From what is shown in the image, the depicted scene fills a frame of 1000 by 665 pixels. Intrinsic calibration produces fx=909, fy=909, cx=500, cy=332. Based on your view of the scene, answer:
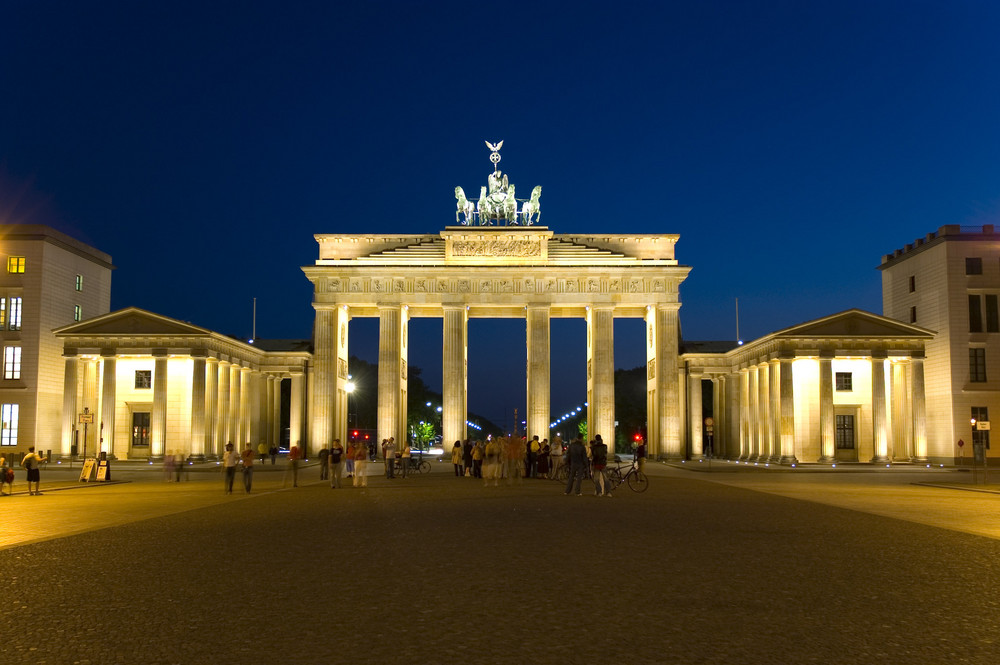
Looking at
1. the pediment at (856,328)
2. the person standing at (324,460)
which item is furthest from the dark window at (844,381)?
the person standing at (324,460)

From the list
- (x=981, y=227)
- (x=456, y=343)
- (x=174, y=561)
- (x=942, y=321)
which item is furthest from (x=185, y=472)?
(x=981, y=227)

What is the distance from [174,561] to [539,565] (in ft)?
19.3

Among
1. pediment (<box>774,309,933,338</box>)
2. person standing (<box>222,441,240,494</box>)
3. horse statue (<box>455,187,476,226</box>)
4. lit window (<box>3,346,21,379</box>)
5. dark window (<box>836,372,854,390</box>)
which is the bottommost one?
person standing (<box>222,441,240,494</box>)

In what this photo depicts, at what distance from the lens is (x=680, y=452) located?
70.5 metres

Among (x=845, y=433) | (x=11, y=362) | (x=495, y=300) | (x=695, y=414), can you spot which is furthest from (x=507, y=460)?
(x=11, y=362)

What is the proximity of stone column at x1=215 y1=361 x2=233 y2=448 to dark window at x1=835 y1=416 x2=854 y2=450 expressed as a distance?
44.1 meters

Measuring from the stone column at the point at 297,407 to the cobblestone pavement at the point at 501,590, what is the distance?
1952 inches

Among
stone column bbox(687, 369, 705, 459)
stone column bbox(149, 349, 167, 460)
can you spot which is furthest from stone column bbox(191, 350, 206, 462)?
stone column bbox(687, 369, 705, 459)

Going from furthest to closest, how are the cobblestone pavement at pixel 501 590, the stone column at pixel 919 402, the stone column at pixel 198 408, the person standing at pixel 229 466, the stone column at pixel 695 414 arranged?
the stone column at pixel 695 414 < the stone column at pixel 198 408 < the stone column at pixel 919 402 < the person standing at pixel 229 466 < the cobblestone pavement at pixel 501 590

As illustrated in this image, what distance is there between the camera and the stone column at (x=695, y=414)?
72.8 metres

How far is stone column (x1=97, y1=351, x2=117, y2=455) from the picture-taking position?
59.9 m

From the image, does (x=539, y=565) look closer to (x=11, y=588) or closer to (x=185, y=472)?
(x=11, y=588)

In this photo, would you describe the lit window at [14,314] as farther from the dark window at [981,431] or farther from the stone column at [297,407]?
the dark window at [981,431]

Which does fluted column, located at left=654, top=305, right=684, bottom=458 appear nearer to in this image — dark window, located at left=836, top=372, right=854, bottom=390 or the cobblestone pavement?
dark window, located at left=836, top=372, right=854, bottom=390
